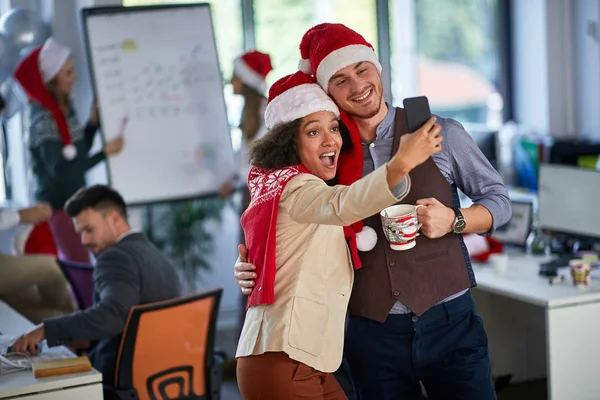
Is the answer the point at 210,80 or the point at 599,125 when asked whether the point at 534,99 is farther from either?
the point at 210,80

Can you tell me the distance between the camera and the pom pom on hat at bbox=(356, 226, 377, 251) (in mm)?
2469

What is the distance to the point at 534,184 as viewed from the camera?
597 centimetres

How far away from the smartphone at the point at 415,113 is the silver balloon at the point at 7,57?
3.29 metres

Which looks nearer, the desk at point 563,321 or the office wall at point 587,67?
the desk at point 563,321

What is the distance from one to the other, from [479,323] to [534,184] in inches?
142

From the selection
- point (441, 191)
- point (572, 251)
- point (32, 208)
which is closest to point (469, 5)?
point (572, 251)

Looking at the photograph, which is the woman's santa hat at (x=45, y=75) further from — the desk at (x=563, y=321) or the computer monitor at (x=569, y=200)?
the computer monitor at (x=569, y=200)

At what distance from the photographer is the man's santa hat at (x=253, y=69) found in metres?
5.02

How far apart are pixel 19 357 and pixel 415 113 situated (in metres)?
1.57

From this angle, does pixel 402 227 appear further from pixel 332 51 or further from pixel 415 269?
pixel 332 51

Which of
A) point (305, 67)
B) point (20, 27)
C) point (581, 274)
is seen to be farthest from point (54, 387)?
point (20, 27)

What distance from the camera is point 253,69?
16.6ft

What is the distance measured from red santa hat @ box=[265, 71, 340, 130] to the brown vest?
0.24 meters

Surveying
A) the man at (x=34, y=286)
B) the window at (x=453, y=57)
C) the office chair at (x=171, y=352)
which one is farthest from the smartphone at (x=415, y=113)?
the window at (x=453, y=57)
